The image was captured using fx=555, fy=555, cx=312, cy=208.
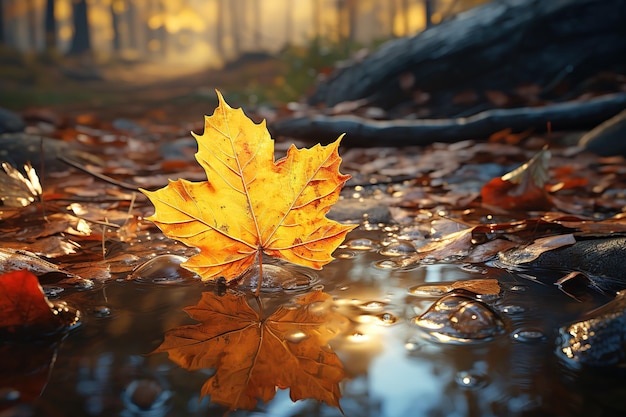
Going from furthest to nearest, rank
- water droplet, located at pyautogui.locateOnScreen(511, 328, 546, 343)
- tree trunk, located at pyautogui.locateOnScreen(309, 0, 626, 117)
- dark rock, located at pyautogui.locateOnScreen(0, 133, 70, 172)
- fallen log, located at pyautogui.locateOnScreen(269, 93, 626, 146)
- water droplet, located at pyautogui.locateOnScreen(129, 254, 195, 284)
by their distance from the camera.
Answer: tree trunk, located at pyautogui.locateOnScreen(309, 0, 626, 117) → fallen log, located at pyautogui.locateOnScreen(269, 93, 626, 146) → dark rock, located at pyautogui.locateOnScreen(0, 133, 70, 172) → water droplet, located at pyautogui.locateOnScreen(129, 254, 195, 284) → water droplet, located at pyautogui.locateOnScreen(511, 328, 546, 343)

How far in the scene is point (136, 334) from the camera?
1236 mm

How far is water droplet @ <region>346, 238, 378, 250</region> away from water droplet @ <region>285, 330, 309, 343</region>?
0.79m

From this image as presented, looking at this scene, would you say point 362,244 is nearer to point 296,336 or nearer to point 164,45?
point 296,336

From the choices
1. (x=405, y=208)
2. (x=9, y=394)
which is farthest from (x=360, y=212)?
(x=9, y=394)

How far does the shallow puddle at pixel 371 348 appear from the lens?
3.11 feet

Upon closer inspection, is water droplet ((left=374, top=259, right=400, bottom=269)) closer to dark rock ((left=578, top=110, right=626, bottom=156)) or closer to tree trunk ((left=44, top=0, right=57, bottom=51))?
dark rock ((left=578, top=110, right=626, bottom=156))

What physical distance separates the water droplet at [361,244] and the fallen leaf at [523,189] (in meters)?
0.79

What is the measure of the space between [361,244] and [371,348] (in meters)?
0.89

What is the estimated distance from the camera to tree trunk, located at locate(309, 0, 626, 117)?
5805mm

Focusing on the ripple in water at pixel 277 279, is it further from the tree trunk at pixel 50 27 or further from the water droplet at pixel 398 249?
the tree trunk at pixel 50 27

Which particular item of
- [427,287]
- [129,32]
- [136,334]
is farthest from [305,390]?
[129,32]

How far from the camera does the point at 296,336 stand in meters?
1.21

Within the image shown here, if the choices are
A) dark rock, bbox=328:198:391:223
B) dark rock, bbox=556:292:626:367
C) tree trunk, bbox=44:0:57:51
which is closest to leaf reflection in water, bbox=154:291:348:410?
dark rock, bbox=556:292:626:367

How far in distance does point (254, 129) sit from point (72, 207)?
1.33 m
